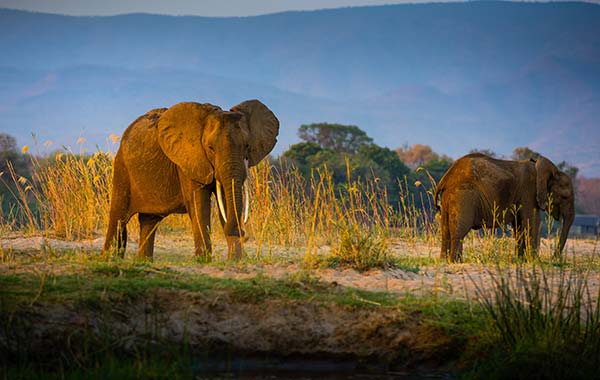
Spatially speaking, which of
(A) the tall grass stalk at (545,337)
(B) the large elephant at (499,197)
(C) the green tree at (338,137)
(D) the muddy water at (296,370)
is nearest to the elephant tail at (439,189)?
(B) the large elephant at (499,197)

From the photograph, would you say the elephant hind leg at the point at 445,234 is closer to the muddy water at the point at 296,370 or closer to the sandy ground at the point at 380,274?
the sandy ground at the point at 380,274

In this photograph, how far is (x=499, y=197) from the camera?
1260cm

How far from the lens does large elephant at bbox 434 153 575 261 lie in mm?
12312

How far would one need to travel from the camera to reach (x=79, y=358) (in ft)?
20.7

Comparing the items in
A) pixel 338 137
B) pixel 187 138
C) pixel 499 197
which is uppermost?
pixel 338 137

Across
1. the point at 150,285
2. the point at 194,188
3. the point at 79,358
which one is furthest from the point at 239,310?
the point at 194,188

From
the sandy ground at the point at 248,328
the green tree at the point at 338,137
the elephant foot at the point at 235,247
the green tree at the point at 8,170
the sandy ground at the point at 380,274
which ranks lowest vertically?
the sandy ground at the point at 248,328

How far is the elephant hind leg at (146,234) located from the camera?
1120cm

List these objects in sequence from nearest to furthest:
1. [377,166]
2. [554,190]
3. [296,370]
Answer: [296,370] < [554,190] < [377,166]

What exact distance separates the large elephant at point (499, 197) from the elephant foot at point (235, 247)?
10.2 feet

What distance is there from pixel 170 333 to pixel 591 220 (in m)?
36.8

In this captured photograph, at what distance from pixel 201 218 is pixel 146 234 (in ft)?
5.14

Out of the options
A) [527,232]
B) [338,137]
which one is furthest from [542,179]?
[338,137]

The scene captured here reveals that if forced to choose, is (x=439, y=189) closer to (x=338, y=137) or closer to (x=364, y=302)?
(x=364, y=302)
